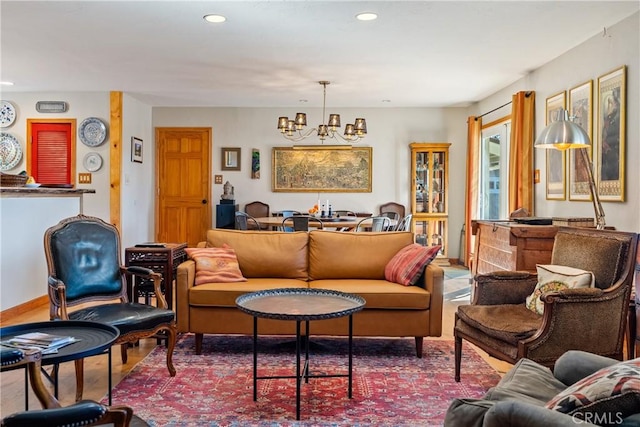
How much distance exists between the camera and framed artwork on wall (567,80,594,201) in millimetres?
4352

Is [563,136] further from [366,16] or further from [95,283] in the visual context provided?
[95,283]

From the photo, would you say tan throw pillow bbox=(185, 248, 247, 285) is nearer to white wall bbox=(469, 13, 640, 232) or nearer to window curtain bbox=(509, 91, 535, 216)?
white wall bbox=(469, 13, 640, 232)

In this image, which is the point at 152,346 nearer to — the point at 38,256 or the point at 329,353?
the point at 329,353

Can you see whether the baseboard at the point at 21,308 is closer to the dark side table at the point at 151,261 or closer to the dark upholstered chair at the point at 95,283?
the dark side table at the point at 151,261

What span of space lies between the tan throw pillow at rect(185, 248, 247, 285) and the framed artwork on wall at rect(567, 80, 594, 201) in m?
2.96

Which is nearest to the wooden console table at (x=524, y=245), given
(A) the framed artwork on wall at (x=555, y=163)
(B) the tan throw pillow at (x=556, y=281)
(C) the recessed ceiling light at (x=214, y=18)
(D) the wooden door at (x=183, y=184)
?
(B) the tan throw pillow at (x=556, y=281)

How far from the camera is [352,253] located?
405 cm

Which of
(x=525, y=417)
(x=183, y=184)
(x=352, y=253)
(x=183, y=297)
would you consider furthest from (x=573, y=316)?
(x=183, y=184)

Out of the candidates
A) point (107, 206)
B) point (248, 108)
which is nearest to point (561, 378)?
point (107, 206)

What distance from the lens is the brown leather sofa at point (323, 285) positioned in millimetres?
3518

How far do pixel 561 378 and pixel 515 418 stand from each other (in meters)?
0.75

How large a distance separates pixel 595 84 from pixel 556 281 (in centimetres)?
224

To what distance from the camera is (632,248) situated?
106 inches

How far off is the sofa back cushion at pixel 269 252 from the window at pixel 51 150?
4.08 meters
